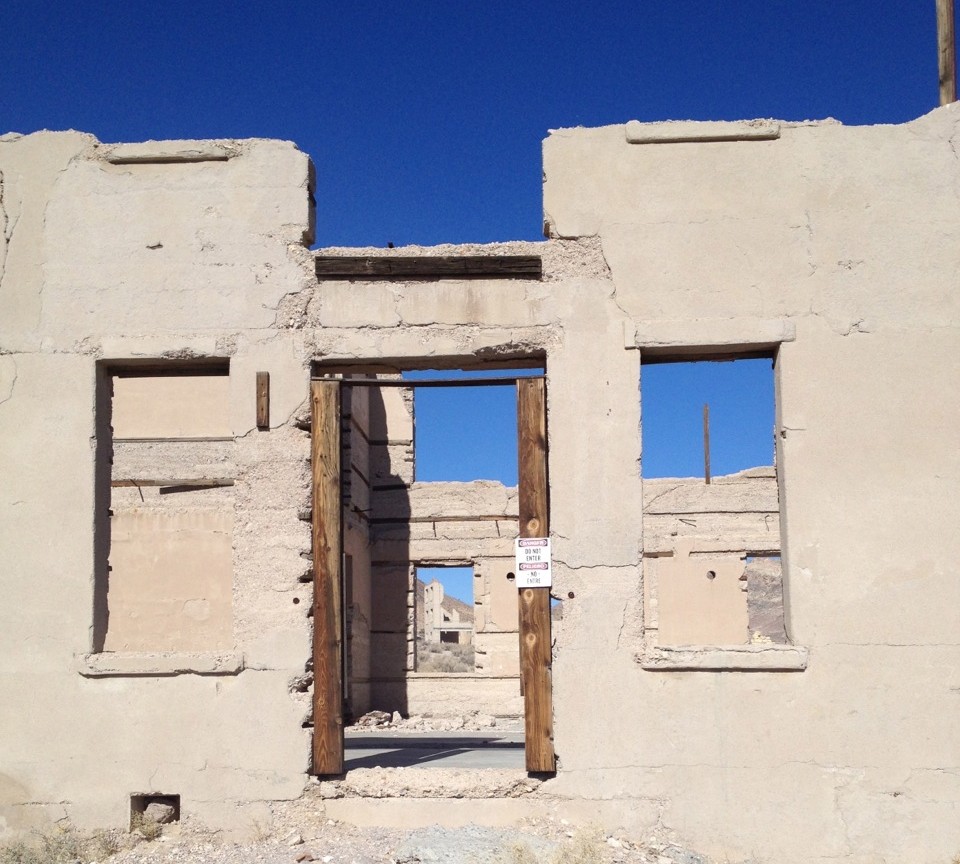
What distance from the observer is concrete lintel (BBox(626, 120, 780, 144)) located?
6793mm

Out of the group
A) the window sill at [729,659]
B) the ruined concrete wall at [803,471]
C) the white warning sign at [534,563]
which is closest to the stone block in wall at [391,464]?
the white warning sign at [534,563]

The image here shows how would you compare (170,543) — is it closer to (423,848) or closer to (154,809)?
(154,809)

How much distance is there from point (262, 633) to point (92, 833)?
1516 mm

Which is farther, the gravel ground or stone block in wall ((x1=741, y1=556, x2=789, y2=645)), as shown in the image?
stone block in wall ((x1=741, y1=556, x2=789, y2=645))

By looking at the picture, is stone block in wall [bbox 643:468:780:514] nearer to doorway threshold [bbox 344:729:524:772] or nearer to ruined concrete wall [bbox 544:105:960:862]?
doorway threshold [bbox 344:729:524:772]

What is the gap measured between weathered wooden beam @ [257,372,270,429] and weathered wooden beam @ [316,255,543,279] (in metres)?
0.73

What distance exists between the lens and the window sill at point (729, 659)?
631cm

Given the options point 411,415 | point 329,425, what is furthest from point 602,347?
point 411,415

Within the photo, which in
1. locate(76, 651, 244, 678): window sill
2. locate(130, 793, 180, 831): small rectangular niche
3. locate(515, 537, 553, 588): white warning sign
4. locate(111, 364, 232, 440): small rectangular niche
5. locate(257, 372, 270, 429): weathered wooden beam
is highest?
locate(111, 364, 232, 440): small rectangular niche

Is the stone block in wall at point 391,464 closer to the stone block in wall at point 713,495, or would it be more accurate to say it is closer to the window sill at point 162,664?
the stone block in wall at point 713,495

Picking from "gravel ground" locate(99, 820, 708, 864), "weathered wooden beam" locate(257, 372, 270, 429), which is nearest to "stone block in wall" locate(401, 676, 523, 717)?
"gravel ground" locate(99, 820, 708, 864)

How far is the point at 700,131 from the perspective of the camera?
6809mm

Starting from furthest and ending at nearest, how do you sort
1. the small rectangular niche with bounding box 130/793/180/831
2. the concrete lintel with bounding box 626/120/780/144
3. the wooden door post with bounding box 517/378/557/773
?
1. the concrete lintel with bounding box 626/120/780/144
2. the small rectangular niche with bounding box 130/793/180/831
3. the wooden door post with bounding box 517/378/557/773

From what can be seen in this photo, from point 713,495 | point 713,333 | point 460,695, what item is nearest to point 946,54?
point 713,333
